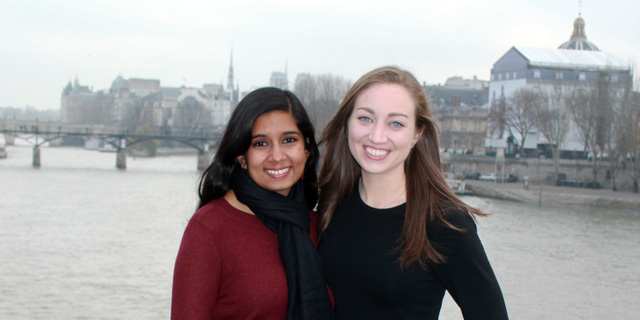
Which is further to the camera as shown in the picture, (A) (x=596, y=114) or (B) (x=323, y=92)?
(B) (x=323, y=92)

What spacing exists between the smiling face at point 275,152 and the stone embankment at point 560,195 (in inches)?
855

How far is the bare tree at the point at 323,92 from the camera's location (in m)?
25.1

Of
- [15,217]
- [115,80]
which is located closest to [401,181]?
[15,217]

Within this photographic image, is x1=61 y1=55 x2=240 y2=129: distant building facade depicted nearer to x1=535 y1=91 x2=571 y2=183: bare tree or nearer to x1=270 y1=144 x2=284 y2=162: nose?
x1=535 y1=91 x2=571 y2=183: bare tree

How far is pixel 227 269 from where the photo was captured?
161cm

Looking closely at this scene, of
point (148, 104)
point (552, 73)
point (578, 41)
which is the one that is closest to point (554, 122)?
point (552, 73)

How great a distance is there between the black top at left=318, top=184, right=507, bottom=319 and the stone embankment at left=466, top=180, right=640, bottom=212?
21.6 meters

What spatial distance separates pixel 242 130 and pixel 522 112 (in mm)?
32467

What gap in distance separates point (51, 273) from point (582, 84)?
88.4 feet

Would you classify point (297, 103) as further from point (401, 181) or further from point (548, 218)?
point (548, 218)

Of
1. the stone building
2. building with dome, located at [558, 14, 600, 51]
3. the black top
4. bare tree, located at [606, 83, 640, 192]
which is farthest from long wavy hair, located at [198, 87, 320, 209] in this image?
the stone building

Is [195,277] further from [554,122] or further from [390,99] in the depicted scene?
[554,122]

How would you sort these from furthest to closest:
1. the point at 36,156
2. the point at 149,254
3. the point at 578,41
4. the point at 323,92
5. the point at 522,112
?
the point at 578,41 < the point at 522,112 < the point at 36,156 < the point at 323,92 < the point at 149,254

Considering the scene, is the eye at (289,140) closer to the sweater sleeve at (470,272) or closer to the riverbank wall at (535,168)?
the sweater sleeve at (470,272)
